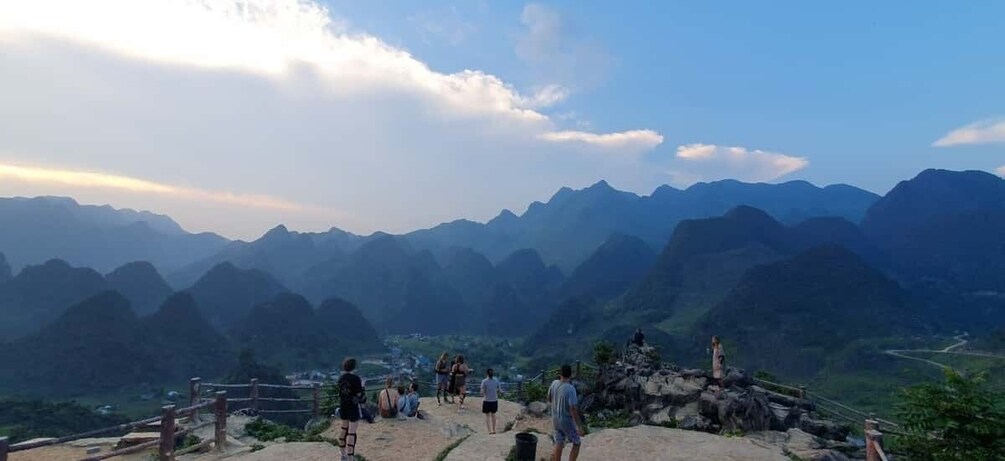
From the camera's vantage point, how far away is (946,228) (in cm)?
15062

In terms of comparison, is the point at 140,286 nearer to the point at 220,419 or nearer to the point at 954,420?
the point at 220,419

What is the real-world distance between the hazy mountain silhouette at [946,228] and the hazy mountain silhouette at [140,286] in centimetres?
17903

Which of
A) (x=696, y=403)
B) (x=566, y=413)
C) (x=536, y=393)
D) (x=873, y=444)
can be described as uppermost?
(x=566, y=413)

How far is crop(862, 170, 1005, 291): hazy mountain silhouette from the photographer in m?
131

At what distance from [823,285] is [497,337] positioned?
276 feet

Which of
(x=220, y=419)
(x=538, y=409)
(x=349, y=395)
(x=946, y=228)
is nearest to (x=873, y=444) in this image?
(x=349, y=395)

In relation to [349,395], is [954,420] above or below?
below

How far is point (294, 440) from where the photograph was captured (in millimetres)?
14805

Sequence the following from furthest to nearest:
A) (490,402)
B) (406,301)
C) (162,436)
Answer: (406,301) < (490,402) < (162,436)

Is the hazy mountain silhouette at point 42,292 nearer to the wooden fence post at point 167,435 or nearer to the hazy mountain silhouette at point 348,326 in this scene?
the hazy mountain silhouette at point 348,326

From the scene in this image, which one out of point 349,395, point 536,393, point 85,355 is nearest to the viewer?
point 349,395

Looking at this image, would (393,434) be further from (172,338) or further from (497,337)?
(497,337)

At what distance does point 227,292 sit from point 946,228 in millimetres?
188958

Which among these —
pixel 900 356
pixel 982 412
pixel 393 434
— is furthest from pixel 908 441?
pixel 900 356
